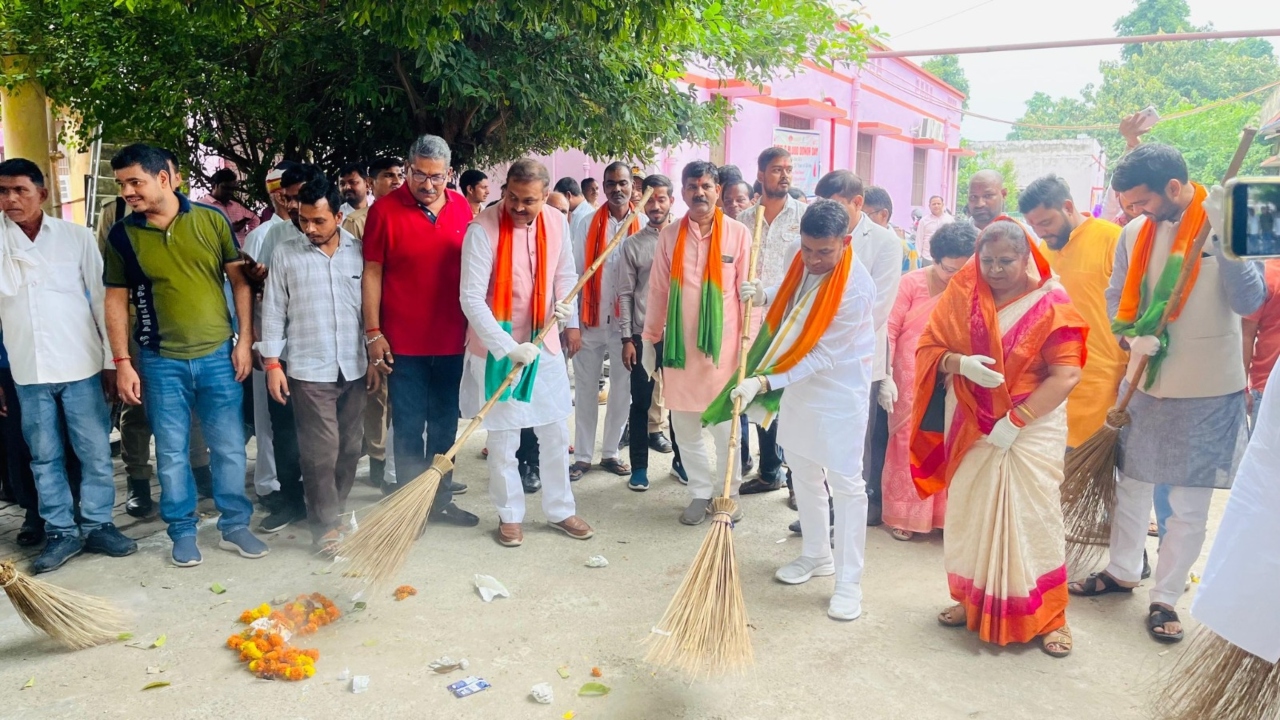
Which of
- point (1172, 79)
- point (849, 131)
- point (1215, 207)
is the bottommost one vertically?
point (1215, 207)

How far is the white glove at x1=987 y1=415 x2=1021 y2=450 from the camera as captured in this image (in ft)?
10.9

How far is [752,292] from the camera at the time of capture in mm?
4336

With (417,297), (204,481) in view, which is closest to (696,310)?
(417,297)

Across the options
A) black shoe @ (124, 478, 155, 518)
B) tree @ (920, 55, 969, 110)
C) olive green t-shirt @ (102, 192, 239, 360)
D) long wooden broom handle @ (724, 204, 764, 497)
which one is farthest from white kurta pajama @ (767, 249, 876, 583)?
tree @ (920, 55, 969, 110)

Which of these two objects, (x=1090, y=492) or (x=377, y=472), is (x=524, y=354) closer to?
(x=377, y=472)

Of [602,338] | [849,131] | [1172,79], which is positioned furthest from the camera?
[1172,79]

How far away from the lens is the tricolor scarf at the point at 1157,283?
11.8 feet

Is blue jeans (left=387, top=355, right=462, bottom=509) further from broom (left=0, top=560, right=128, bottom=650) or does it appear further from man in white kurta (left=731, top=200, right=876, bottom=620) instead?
man in white kurta (left=731, top=200, right=876, bottom=620)

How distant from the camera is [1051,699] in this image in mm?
3111

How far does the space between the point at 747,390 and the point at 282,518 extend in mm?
2642

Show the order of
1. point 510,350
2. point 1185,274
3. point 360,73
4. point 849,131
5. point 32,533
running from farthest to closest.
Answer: point 849,131 → point 360,73 → point 32,533 → point 510,350 → point 1185,274

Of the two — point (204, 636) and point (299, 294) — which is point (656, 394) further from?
point (204, 636)

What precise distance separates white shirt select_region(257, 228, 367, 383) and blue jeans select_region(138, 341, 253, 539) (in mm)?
269

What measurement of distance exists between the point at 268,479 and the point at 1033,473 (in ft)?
13.1
